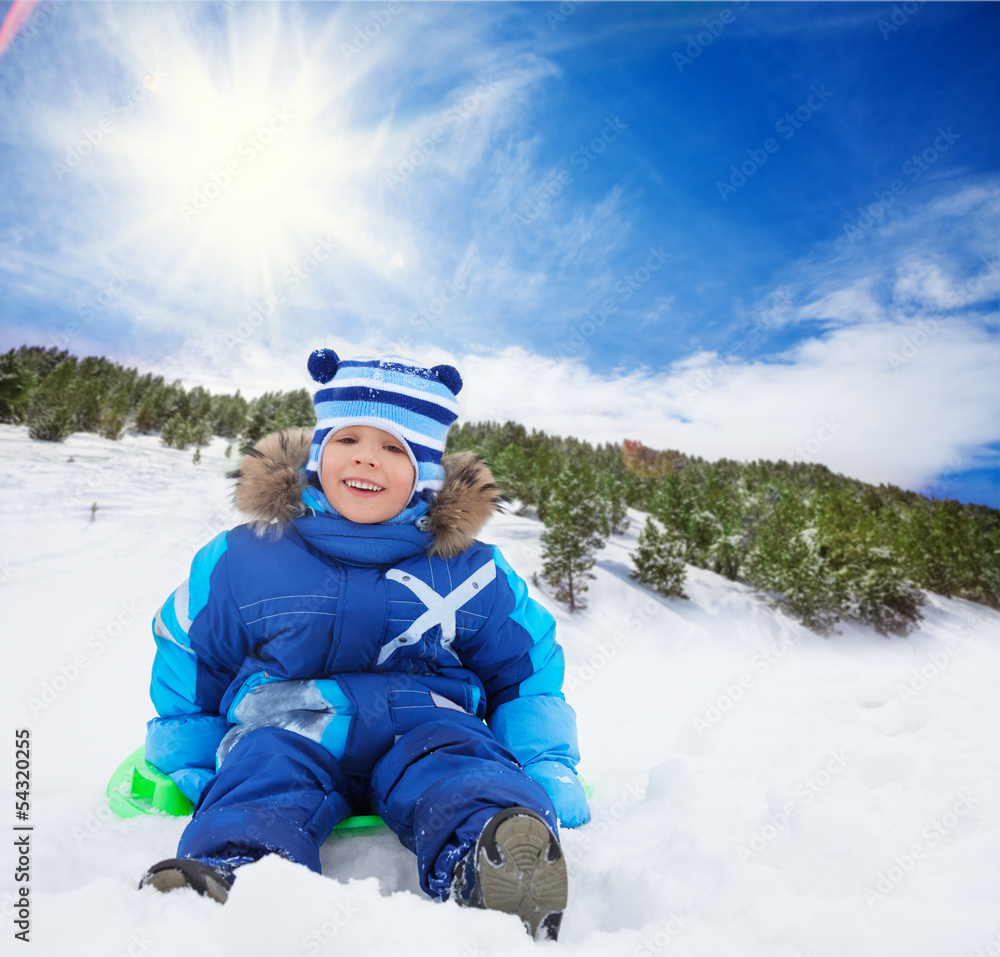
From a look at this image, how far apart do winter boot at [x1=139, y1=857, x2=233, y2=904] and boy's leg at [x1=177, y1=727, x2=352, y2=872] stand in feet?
0.53

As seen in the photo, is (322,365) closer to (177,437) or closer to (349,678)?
(349,678)

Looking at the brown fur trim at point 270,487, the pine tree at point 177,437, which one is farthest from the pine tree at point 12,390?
the brown fur trim at point 270,487

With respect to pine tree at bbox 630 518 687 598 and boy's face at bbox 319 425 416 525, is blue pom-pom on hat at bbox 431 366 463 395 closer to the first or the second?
boy's face at bbox 319 425 416 525

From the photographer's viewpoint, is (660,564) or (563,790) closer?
(563,790)

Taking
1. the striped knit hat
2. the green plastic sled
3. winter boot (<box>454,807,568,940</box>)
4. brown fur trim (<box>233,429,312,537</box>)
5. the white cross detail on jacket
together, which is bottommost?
the green plastic sled

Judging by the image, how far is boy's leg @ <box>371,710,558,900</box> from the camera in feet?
4.45

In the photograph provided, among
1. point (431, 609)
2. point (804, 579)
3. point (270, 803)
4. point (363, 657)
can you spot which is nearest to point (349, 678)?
point (363, 657)

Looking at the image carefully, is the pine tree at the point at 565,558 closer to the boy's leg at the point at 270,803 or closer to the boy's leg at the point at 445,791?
the boy's leg at the point at 445,791

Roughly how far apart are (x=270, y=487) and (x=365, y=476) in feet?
1.44

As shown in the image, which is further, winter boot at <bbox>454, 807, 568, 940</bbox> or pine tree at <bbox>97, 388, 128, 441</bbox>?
pine tree at <bbox>97, 388, 128, 441</bbox>

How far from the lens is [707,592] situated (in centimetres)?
2241

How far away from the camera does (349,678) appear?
2.00 m

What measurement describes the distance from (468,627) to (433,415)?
1.09 m

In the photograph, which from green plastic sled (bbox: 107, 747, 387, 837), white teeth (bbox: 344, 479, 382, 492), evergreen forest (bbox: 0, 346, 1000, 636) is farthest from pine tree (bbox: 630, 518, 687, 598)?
green plastic sled (bbox: 107, 747, 387, 837)
